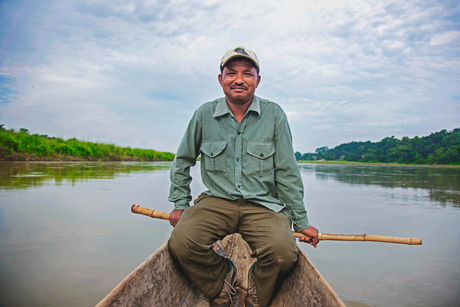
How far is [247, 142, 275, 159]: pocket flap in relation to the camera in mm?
1816

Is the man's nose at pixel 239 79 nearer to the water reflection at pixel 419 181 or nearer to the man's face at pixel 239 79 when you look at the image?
the man's face at pixel 239 79

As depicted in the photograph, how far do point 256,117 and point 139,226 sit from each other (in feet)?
8.53

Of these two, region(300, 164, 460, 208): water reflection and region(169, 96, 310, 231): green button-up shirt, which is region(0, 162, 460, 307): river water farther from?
region(300, 164, 460, 208): water reflection

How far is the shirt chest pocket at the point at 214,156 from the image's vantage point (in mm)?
1832

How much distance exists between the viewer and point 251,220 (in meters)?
1.71

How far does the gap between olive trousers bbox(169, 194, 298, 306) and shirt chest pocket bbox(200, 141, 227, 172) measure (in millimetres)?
215

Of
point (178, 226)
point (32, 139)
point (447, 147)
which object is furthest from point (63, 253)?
point (447, 147)

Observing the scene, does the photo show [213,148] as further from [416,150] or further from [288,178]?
[416,150]

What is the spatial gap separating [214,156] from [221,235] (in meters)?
0.53

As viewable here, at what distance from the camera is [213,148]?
6.12 ft

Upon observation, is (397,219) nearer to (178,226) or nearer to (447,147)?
(178,226)

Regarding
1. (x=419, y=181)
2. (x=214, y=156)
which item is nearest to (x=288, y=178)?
(x=214, y=156)

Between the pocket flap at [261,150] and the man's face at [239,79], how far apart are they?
34 centimetres

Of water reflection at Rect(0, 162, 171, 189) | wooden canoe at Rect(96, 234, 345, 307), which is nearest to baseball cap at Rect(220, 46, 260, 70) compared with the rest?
wooden canoe at Rect(96, 234, 345, 307)
